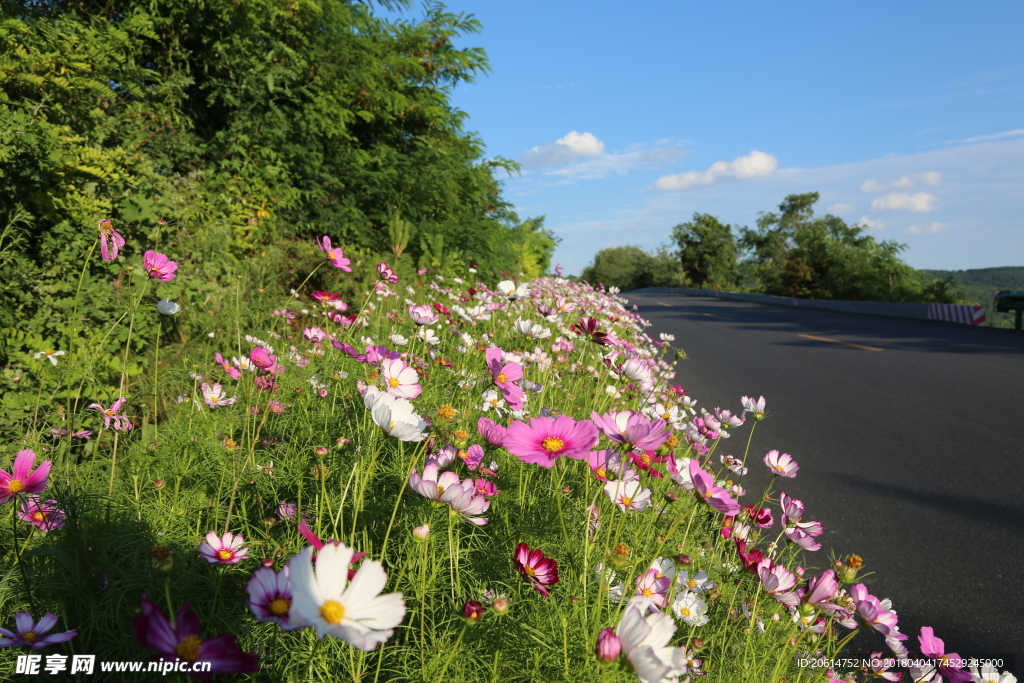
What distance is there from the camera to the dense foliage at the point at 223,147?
9.75ft

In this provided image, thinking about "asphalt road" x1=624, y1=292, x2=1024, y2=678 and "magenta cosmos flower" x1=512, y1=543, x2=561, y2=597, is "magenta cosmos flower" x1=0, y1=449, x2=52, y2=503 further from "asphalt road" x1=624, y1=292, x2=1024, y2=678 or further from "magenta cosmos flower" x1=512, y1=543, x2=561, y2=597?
"asphalt road" x1=624, y1=292, x2=1024, y2=678

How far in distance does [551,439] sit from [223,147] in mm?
→ 6831

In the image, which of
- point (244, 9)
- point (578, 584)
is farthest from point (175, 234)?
point (578, 584)

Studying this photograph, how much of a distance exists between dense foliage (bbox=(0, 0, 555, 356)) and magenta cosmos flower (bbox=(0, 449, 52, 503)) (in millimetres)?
1145

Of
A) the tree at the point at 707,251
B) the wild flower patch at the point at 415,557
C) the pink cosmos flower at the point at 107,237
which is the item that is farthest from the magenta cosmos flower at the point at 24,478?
the tree at the point at 707,251

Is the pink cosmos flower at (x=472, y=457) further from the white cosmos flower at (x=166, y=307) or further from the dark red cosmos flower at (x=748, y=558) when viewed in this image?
the white cosmos flower at (x=166, y=307)

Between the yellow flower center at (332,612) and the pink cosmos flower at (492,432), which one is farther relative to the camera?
the pink cosmos flower at (492,432)

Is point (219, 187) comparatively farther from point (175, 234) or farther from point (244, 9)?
point (175, 234)

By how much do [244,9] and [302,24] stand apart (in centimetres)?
100

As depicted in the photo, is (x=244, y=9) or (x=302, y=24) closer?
(x=244, y=9)

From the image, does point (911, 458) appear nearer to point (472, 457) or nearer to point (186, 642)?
point (472, 457)

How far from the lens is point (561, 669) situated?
114 centimetres

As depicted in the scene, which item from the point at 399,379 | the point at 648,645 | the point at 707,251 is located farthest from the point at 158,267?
the point at 707,251

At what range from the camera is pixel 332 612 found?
611 mm
